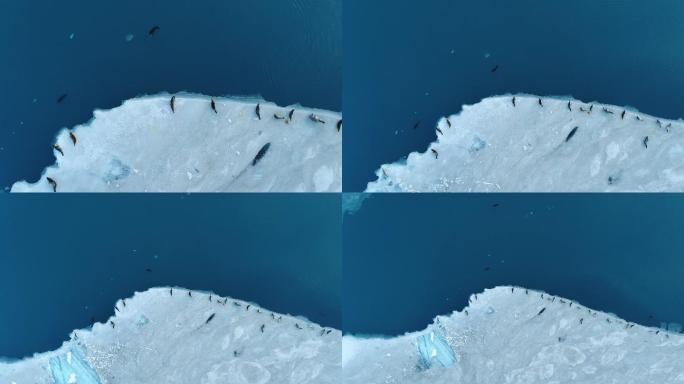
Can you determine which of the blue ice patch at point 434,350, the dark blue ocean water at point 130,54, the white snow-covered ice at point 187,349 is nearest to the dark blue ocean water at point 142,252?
the white snow-covered ice at point 187,349

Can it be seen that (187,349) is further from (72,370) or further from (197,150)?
(197,150)

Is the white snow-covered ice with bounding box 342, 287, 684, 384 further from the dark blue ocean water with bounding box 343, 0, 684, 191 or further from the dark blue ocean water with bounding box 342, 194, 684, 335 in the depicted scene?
the dark blue ocean water with bounding box 343, 0, 684, 191

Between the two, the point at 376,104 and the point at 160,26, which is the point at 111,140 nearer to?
the point at 160,26

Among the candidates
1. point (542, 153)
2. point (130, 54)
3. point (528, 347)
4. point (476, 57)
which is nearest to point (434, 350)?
point (528, 347)

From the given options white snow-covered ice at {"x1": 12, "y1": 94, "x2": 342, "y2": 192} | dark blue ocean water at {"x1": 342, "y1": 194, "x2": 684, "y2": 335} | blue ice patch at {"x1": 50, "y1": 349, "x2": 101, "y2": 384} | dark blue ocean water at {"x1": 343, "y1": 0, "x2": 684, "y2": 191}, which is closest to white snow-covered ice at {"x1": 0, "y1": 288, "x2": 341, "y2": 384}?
blue ice patch at {"x1": 50, "y1": 349, "x2": 101, "y2": 384}

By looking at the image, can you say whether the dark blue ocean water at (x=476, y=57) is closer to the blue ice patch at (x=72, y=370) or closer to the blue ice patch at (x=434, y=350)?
the blue ice patch at (x=434, y=350)

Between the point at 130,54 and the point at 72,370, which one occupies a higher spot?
the point at 130,54
